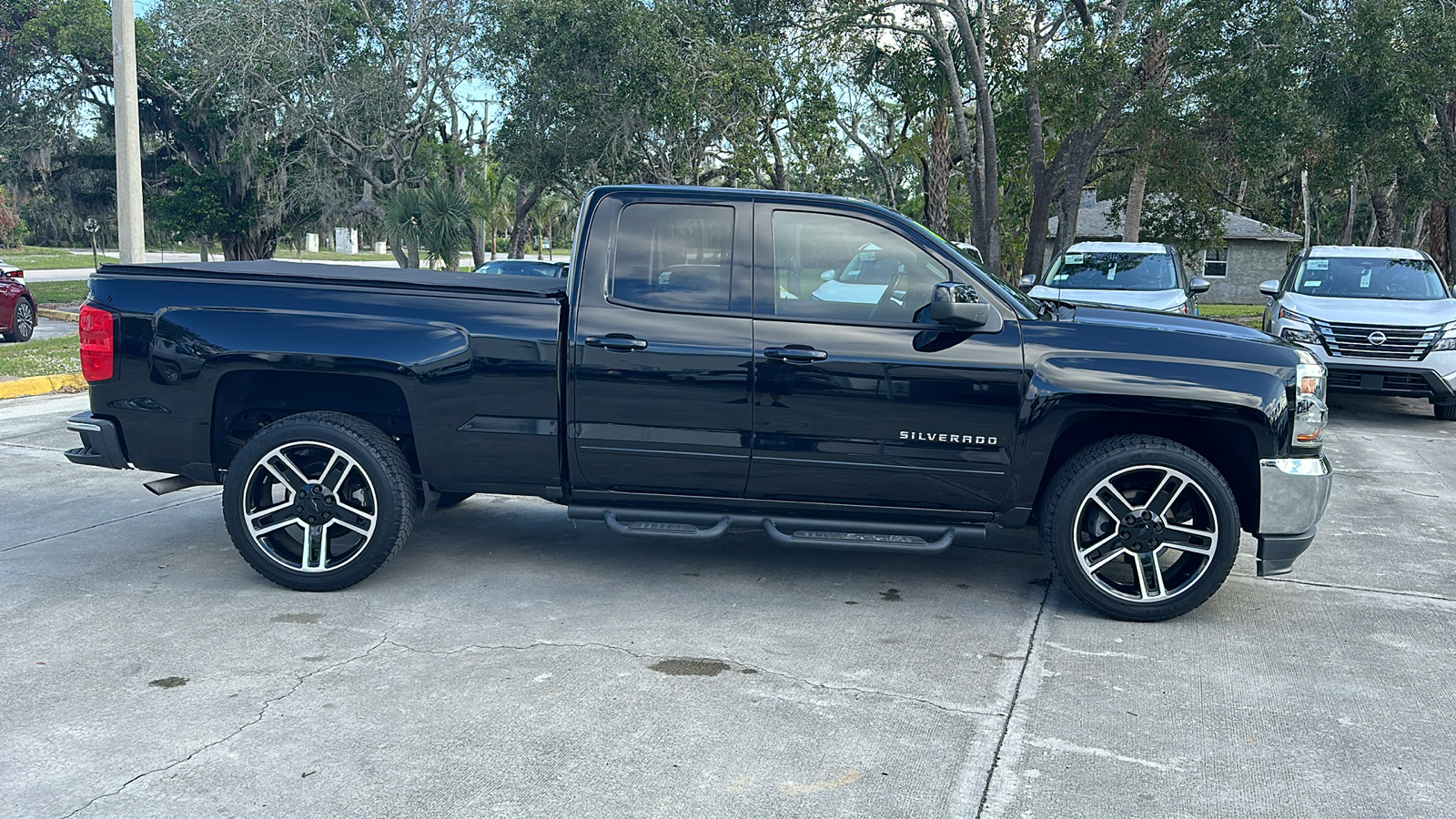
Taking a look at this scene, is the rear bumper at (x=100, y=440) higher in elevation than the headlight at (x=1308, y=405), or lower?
lower

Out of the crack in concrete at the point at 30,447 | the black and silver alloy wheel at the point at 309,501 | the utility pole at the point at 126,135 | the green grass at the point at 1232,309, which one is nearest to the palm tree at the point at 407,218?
the utility pole at the point at 126,135

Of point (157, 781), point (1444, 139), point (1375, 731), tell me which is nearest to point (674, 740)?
point (157, 781)

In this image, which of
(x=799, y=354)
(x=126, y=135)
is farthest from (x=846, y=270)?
(x=126, y=135)

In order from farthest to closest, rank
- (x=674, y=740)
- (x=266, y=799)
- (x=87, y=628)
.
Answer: (x=87, y=628)
(x=674, y=740)
(x=266, y=799)

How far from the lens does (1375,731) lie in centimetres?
392

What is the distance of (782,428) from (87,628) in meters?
3.07

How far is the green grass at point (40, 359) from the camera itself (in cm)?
1248

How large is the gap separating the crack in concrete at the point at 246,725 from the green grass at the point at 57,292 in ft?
80.4

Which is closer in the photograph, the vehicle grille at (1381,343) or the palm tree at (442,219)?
the vehicle grille at (1381,343)

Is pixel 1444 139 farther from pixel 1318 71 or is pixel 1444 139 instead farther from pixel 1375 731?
pixel 1375 731

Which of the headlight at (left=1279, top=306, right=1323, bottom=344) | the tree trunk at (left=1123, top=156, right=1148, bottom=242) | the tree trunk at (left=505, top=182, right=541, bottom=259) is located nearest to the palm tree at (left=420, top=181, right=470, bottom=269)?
the tree trunk at (left=505, top=182, right=541, bottom=259)

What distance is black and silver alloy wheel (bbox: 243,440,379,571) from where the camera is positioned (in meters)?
5.21

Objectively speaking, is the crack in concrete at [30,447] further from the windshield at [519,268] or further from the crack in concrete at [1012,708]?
the windshield at [519,268]

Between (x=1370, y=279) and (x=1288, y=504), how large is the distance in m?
9.54
